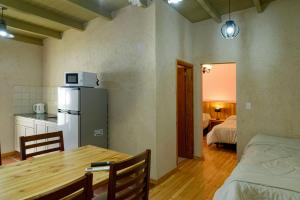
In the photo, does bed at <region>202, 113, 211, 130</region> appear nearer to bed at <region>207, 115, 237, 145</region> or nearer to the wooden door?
bed at <region>207, 115, 237, 145</region>

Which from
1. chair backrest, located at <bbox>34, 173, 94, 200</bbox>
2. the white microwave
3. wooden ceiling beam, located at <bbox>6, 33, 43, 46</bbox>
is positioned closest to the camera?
chair backrest, located at <bbox>34, 173, 94, 200</bbox>

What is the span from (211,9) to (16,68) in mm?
4278

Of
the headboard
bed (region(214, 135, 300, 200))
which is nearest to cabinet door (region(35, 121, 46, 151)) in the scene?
bed (region(214, 135, 300, 200))

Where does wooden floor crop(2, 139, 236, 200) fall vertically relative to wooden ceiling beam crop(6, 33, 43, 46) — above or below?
below

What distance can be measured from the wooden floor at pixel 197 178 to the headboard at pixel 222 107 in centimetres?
217

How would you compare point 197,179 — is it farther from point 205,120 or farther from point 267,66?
point 205,120

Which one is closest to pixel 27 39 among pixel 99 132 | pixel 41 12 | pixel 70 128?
pixel 41 12

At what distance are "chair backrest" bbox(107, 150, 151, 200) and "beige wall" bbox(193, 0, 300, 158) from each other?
2.75 metres

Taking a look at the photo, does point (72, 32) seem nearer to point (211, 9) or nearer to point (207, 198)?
point (211, 9)

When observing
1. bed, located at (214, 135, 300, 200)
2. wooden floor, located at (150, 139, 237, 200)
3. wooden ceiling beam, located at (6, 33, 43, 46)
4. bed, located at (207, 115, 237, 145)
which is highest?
wooden ceiling beam, located at (6, 33, 43, 46)

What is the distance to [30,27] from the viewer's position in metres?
3.94

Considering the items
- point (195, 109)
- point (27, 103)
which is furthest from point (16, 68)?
point (195, 109)

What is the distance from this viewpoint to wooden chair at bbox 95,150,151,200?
1.24 meters

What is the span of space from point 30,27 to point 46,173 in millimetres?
3500
